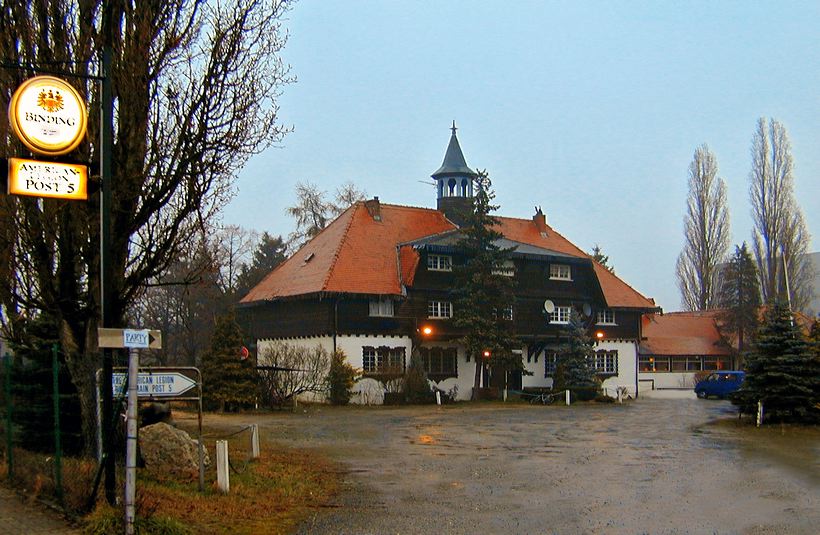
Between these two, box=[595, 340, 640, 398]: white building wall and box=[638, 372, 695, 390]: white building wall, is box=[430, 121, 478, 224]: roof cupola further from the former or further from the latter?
box=[638, 372, 695, 390]: white building wall

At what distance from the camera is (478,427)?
28.2 metres

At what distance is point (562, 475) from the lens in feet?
55.0

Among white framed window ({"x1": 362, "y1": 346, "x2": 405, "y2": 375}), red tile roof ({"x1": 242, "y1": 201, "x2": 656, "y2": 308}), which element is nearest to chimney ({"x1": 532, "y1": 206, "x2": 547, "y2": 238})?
red tile roof ({"x1": 242, "y1": 201, "x2": 656, "y2": 308})

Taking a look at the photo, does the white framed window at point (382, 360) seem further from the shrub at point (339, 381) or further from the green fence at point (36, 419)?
the green fence at point (36, 419)

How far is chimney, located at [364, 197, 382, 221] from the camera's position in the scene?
162 ft

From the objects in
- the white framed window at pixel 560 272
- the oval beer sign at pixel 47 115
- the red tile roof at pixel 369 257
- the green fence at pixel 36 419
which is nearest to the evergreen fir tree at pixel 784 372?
the red tile roof at pixel 369 257

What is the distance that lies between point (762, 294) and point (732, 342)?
14.1ft

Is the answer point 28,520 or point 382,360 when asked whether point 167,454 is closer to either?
point 28,520

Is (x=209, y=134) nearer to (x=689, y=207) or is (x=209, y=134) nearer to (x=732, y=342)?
(x=732, y=342)

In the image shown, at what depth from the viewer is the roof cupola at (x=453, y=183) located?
54562 millimetres

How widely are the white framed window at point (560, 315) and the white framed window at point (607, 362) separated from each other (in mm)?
3749

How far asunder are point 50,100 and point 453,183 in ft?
150

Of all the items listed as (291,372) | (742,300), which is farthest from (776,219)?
(291,372)

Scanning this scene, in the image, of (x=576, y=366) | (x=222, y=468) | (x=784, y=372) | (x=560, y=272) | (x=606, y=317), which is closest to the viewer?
(x=222, y=468)
